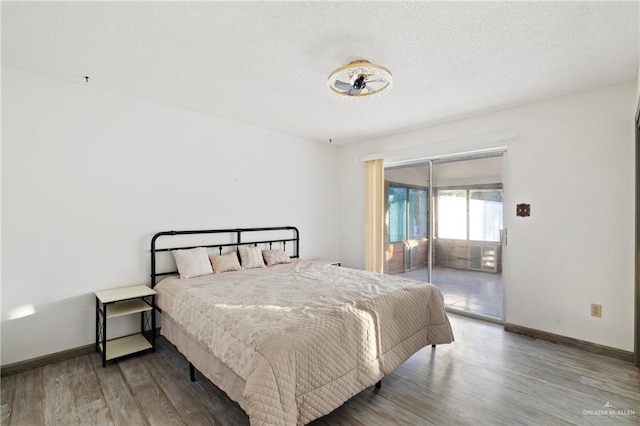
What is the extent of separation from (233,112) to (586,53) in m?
3.37

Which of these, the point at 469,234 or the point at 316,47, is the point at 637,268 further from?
the point at 316,47

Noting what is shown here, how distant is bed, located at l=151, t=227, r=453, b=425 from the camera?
1656mm

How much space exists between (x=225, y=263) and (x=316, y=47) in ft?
8.18

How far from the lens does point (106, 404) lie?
2.13 meters

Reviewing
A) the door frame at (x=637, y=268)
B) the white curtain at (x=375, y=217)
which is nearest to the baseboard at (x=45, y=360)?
the white curtain at (x=375, y=217)

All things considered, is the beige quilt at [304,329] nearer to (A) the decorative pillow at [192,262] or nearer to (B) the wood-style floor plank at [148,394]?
(A) the decorative pillow at [192,262]

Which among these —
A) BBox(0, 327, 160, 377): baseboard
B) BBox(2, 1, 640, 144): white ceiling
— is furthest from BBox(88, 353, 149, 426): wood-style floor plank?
BBox(2, 1, 640, 144): white ceiling

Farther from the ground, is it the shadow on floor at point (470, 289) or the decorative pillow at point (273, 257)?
the decorative pillow at point (273, 257)

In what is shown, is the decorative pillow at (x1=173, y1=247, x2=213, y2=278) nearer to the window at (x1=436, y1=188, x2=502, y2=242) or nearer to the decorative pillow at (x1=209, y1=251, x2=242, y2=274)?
the decorative pillow at (x1=209, y1=251, x2=242, y2=274)

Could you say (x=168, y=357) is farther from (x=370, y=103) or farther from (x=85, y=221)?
(x=370, y=103)

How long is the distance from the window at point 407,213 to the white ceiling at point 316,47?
65.3 inches

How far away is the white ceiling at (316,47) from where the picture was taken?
71.7 inches

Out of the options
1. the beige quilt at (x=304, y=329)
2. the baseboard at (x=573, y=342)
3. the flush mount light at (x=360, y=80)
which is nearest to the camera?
the beige quilt at (x=304, y=329)

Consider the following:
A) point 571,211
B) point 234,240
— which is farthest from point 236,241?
point 571,211
